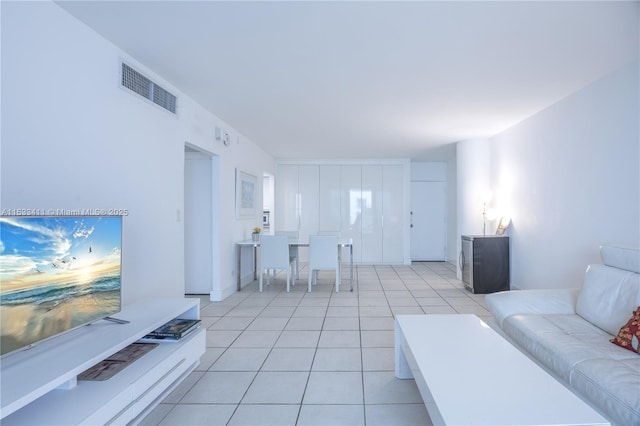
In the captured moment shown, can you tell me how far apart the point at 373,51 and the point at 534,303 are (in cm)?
234

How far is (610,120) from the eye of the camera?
3020 mm

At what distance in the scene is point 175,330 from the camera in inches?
86.1

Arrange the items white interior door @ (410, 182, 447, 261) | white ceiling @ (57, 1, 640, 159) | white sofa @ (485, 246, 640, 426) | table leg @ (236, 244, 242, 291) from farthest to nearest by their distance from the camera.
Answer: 1. white interior door @ (410, 182, 447, 261)
2. table leg @ (236, 244, 242, 291)
3. white ceiling @ (57, 1, 640, 159)
4. white sofa @ (485, 246, 640, 426)

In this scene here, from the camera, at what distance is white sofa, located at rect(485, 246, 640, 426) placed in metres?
1.52

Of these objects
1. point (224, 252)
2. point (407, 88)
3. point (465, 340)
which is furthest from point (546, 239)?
point (224, 252)

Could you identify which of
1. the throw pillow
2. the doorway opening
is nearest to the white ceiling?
the doorway opening

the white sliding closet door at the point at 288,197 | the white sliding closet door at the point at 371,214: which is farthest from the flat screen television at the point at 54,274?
the white sliding closet door at the point at 371,214

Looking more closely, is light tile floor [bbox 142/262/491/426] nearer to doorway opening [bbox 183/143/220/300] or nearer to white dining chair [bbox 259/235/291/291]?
white dining chair [bbox 259/235/291/291]

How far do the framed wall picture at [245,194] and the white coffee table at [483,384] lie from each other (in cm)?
362

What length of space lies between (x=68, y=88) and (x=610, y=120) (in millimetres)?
4286

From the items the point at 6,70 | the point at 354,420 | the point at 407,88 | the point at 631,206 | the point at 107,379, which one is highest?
the point at 407,88

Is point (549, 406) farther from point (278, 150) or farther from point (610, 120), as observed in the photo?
point (278, 150)

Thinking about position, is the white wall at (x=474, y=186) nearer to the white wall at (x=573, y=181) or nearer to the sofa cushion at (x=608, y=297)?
the white wall at (x=573, y=181)

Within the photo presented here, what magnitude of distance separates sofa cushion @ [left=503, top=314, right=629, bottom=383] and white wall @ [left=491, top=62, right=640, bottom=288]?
3.52 feet
